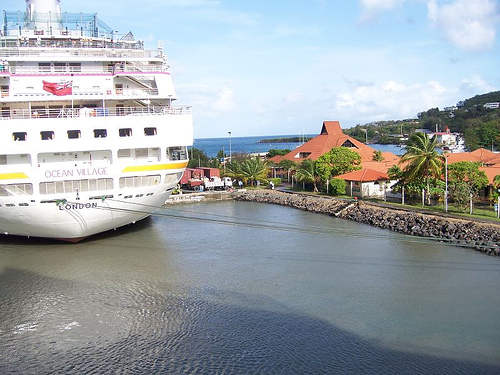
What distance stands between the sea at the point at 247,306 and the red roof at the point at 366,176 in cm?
916

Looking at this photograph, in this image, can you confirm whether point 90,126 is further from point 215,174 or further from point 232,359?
point 215,174

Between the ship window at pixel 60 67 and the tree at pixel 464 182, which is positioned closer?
the ship window at pixel 60 67

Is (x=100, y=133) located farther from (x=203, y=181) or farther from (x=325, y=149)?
(x=325, y=149)

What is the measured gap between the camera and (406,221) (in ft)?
73.5

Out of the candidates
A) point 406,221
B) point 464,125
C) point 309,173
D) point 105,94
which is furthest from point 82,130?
point 464,125

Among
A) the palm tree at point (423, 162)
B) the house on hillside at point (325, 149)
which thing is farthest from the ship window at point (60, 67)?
the house on hillside at point (325, 149)

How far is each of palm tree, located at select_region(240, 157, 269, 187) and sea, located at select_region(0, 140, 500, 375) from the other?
669 inches

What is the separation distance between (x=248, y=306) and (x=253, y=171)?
2524cm

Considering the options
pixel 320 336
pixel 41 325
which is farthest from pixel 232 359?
pixel 41 325

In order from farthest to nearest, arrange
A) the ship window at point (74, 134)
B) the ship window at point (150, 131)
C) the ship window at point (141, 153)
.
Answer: the ship window at point (150, 131)
the ship window at point (141, 153)
the ship window at point (74, 134)

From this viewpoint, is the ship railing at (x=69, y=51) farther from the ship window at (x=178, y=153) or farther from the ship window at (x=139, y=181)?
the ship window at (x=139, y=181)

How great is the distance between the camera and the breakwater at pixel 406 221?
18672 mm

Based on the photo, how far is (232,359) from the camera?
10.2 meters

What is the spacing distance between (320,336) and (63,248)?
1183cm
